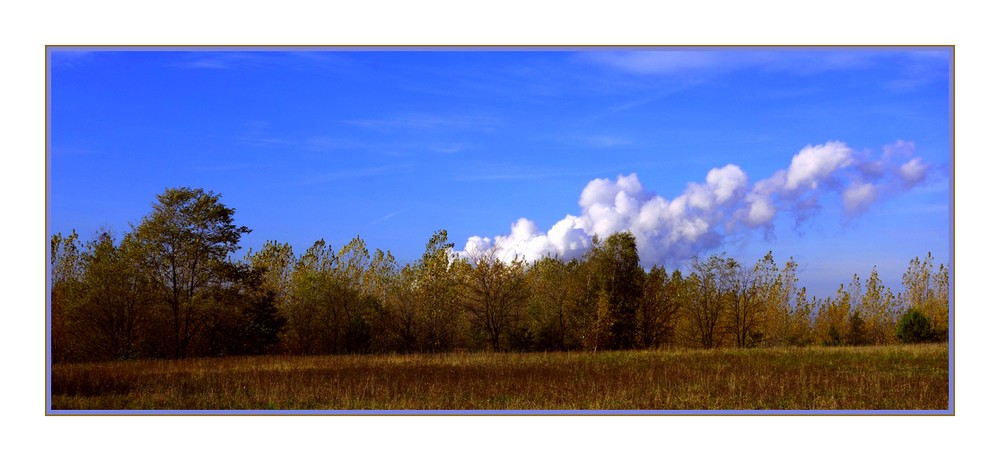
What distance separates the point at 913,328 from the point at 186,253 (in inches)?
726

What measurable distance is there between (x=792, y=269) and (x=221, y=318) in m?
12.6

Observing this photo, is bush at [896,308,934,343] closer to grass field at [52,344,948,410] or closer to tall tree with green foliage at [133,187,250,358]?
grass field at [52,344,948,410]

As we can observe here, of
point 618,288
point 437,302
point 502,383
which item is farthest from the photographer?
point 618,288

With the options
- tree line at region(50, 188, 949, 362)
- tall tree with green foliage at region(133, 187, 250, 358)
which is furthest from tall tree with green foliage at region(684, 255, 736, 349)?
tall tree with green foliage at region(133, 187, 250, 358)

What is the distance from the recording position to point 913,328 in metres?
22.1

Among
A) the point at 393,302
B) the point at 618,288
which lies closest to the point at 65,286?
the point at 393,302

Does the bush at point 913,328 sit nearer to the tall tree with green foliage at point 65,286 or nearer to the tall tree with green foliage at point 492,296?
the tall tree with green foliage at point 492,296

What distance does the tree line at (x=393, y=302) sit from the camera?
16.8 metres

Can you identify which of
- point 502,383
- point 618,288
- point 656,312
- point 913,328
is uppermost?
point 618,288

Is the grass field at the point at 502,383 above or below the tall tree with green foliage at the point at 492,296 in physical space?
below

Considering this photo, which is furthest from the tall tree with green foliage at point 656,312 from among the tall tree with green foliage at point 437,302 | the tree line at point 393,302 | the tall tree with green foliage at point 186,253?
the tall tree with green foliage at point 186,253

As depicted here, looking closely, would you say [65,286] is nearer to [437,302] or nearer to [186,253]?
[186,253]

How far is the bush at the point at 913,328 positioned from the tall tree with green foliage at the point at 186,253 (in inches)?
671

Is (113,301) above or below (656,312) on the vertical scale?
above
